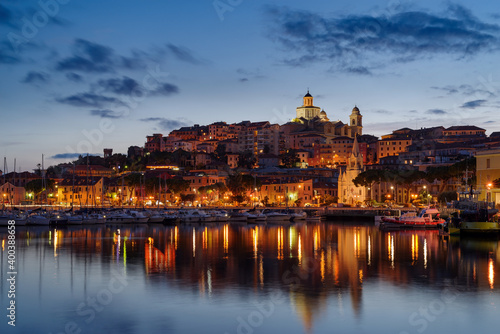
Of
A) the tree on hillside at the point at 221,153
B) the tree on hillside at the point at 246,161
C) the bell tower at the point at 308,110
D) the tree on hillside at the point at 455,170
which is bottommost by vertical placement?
the tree on hillside at the point at 455,170

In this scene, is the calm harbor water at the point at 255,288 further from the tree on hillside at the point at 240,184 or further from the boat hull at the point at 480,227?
the tree on hillside at the point at 240,184

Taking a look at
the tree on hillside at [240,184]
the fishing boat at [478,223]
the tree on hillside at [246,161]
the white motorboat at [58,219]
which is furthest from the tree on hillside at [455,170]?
the tree on hillside at [246,161]

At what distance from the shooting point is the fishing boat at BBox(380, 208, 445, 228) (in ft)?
190

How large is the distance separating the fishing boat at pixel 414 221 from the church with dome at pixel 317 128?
299 ft

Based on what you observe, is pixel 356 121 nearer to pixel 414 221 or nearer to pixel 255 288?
pixel 414 221

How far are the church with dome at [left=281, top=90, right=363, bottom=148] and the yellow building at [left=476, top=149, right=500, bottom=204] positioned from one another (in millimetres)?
88289

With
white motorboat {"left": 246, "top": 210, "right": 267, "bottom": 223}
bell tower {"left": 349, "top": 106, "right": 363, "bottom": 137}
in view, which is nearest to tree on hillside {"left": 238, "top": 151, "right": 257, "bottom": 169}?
bell tower {"left": 349, "top": 106, "right": 363, "bottom": 137}

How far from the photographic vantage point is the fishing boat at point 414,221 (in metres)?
57.8

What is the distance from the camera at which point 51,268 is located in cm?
2970

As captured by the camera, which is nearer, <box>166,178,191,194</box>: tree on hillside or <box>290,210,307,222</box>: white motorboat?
<box>290,210,307,222</box>: white motorboat

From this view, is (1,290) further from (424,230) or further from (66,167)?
(66,167)

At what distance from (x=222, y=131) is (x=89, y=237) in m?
129

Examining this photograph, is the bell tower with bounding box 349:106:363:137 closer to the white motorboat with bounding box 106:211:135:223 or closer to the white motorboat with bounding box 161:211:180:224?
the white motorboat with bounding box 161:211:180:224

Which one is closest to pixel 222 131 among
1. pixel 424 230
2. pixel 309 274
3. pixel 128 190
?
pixel 128 190
